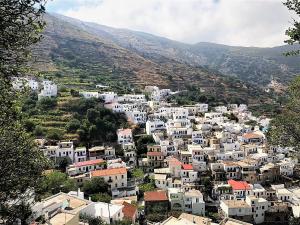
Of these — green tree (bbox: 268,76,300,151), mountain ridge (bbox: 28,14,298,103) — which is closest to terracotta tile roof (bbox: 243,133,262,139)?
mountain ridge (bbox: 28,14,298,103)

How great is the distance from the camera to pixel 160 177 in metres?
44.2

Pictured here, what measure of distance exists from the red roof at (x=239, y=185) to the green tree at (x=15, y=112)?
34.8 meters

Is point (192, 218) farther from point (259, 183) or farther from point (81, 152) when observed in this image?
point (81, 152)

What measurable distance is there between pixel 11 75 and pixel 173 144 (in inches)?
1832

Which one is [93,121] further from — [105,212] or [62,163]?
[105,212]

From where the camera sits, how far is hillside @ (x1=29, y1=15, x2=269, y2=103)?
9112 centimetres

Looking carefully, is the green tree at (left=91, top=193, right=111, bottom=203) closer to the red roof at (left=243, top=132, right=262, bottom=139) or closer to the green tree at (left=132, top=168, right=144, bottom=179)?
the green tree at (left=132, top=168, right=144, bottom=179)

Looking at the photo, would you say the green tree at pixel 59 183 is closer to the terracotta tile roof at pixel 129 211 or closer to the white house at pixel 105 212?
the terracotta tile roof at pixel 129 211

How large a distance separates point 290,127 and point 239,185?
29725mm

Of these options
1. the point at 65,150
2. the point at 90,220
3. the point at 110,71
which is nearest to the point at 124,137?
the point at 65,150

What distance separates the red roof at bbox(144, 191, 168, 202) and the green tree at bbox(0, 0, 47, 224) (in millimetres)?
28821

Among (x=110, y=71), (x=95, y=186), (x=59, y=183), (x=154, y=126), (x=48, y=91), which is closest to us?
(x=59, y=183)

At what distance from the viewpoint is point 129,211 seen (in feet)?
110

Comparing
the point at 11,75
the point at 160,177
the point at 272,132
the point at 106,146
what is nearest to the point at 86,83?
the point at 106,146
